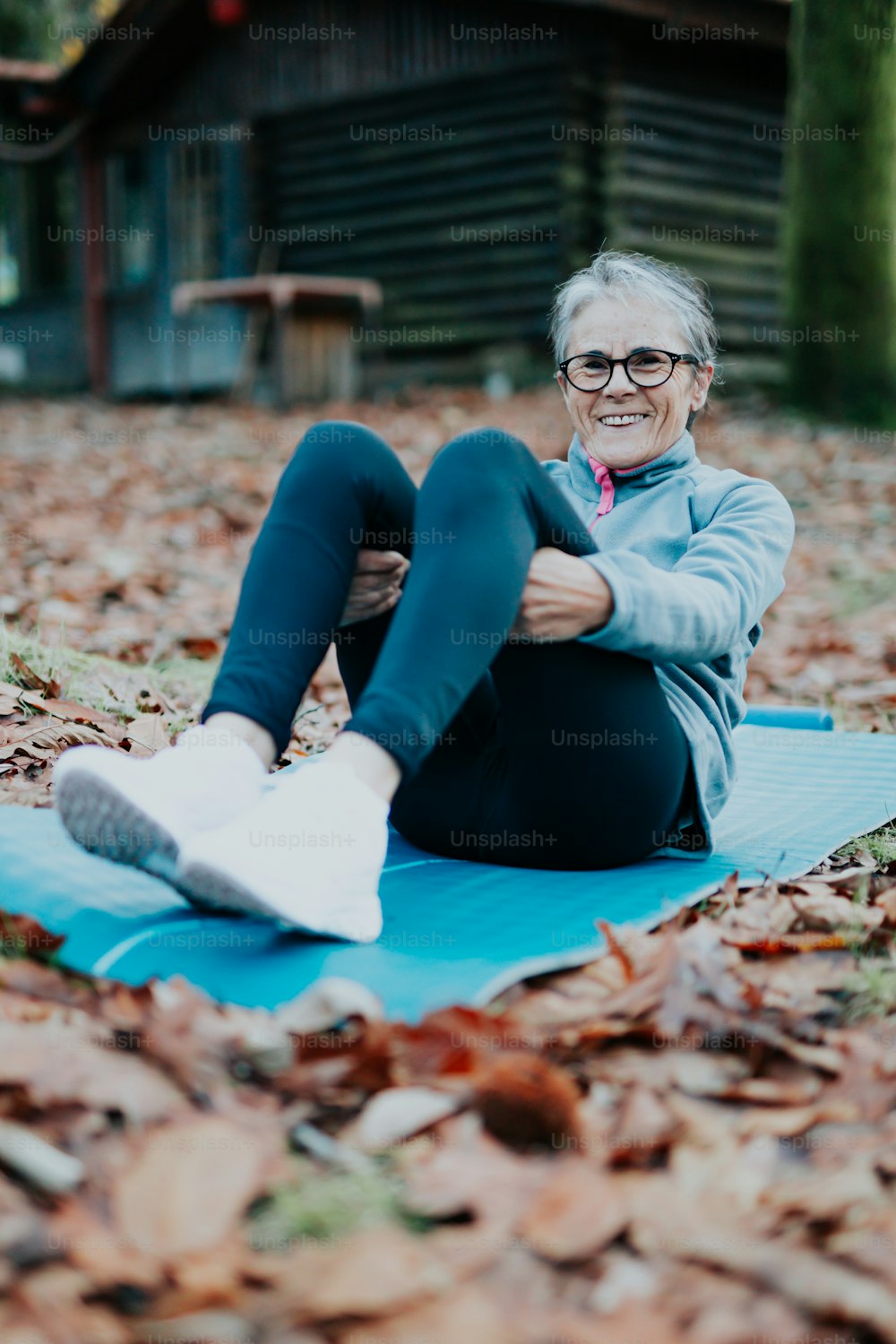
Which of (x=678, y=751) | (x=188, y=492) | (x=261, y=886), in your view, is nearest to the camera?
(x=261, y=886)

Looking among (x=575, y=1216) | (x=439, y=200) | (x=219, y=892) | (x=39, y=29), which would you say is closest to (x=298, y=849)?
(x=219, y=892)

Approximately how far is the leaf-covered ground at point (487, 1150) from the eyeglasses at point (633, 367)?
86 centimetres

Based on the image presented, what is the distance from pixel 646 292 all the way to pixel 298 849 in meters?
1.16

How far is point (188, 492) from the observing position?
6531 mm

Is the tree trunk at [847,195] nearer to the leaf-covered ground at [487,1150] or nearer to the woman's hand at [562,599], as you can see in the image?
the leaf-covered ground at [487,1150]

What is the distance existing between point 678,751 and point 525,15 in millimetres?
9625

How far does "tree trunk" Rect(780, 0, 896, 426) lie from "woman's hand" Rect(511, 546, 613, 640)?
6.94m

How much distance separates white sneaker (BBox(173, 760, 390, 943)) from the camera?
1.61 m

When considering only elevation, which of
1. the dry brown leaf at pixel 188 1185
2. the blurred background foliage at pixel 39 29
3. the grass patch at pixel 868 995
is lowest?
the grass patch at pixel 868 995

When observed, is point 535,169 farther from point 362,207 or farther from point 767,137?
point 767,137

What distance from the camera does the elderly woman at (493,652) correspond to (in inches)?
66.1

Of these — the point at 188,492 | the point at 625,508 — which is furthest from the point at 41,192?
the point at 625,508

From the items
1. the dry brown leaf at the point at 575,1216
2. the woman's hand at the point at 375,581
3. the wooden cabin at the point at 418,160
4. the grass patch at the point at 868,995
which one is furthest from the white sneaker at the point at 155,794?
the wooden cabin at the point at 418,160

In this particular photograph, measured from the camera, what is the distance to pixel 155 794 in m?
1.68
